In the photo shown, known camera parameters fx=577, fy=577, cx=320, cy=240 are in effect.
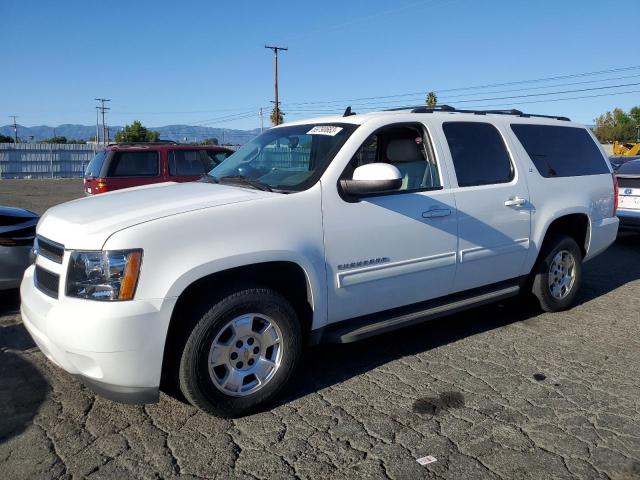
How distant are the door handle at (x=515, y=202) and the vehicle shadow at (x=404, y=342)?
1179 mm

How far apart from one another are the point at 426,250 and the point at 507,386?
110cm

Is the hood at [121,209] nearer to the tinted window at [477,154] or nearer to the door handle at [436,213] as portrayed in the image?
the door handle at [436,213]

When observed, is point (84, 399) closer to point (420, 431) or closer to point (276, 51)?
point (420, 431)

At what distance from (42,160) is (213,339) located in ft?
130

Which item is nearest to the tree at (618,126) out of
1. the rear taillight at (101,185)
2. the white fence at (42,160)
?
the white fence at (42,160)

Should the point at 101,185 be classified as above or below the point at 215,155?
below

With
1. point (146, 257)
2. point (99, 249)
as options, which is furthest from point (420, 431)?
point (99, 249)

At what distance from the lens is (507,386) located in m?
4.02

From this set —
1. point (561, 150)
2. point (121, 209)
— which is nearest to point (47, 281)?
point (121, 209)

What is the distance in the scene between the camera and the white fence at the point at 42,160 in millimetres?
36656

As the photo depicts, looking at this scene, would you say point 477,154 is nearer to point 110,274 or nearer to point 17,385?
point 110,274

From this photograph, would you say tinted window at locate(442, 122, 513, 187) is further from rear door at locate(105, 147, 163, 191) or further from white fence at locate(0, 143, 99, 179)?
white fence at locate(0, 143, 99, 179)

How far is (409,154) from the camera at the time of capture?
4.53m

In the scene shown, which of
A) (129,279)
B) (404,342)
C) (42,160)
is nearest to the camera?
(129,279)
